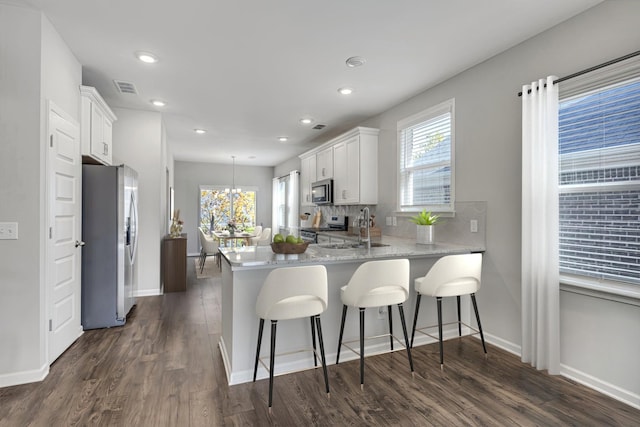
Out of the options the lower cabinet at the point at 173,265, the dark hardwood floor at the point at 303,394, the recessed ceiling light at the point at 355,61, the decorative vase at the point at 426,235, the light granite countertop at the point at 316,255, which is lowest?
the dark hardwood floor at the point at 303,394

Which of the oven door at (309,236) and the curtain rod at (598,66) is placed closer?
the curtain rod at (598,66)

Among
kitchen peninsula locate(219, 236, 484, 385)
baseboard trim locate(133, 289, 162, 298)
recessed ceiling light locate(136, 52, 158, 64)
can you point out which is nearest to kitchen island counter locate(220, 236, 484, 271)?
kitchen peninsula locate(219, 236, 484, 385)

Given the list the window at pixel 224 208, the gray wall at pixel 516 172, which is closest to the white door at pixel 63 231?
the gray wall at pixel 516 172

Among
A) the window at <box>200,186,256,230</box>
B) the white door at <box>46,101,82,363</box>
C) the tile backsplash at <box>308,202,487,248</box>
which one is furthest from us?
the window at <box>200,186,256,230</box>

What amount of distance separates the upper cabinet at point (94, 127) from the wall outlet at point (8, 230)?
Result: 1.11m

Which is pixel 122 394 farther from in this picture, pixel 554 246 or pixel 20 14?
pixel 554 246

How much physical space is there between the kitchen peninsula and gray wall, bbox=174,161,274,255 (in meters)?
7.03

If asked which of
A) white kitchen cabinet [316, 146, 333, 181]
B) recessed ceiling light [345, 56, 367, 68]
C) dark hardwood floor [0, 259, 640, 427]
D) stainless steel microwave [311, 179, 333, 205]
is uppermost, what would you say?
recessed ceiling light [345, 56, 367, 68]

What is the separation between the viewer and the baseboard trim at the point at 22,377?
2.25 metres

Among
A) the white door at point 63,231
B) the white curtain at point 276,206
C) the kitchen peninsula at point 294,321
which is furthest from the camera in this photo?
the white curtain at point 276,206

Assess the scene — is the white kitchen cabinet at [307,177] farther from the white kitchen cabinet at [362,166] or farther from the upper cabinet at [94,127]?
the upper cabinet at [94,127]

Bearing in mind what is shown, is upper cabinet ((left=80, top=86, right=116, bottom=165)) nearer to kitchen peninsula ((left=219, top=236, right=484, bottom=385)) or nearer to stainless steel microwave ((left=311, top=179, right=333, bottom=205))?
kitchen peninsula ((left=219, top=236, right=484, bottom=385))

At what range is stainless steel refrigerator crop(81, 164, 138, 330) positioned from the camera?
3.28 metres

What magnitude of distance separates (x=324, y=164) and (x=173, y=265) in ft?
9.56
